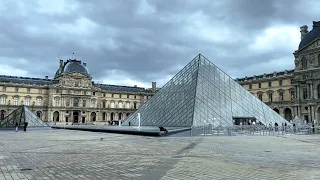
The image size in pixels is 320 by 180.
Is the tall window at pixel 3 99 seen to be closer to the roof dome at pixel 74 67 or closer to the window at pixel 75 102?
the roof dome at pixel 74 67

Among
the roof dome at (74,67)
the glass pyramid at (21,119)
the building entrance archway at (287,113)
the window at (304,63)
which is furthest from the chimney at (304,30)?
the glass pyramid at (21,119)

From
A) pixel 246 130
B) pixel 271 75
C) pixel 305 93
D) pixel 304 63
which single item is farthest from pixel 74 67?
pixel 246 130

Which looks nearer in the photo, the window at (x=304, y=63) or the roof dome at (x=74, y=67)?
the window at (x=304, y=63)

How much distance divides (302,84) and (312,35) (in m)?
9.24

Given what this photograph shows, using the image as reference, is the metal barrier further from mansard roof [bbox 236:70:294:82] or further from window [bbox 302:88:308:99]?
mansard roof [bbox 236:70:294:82]

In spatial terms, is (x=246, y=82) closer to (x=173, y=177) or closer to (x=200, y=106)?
(x=200, y=106)

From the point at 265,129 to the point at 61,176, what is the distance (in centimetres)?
2223

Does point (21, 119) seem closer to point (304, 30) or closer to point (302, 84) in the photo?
point (302, 84)

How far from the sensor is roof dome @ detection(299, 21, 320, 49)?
5762cm

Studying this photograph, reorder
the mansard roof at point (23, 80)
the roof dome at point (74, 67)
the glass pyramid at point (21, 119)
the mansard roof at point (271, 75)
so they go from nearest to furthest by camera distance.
Result: the glass pyramid at point (21, 119) < the mansard roof at point (271, 75) < the mansard roof at point (23, 80) < the roof dome at point (74, 67)

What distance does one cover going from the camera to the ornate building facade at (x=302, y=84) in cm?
5609

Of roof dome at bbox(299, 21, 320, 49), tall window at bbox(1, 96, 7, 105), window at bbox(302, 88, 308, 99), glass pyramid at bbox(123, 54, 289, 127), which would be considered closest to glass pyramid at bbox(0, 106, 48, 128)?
glass pyramid at bbox(123, 54, 289, 127)

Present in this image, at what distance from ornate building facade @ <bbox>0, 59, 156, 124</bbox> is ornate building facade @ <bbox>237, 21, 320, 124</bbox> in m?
39.2

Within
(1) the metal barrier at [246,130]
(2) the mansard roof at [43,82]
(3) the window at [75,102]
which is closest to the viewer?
(1) the metal barrier at [246,130]
